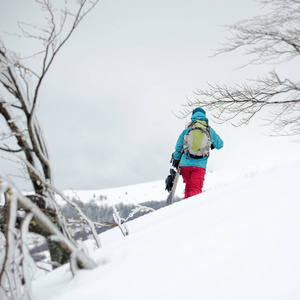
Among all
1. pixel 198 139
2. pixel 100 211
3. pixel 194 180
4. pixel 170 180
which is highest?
pixel 100 211

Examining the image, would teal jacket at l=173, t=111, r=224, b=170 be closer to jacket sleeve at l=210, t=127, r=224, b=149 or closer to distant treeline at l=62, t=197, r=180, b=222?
jacket sleeve at l=210, t=127, r=224, b=149

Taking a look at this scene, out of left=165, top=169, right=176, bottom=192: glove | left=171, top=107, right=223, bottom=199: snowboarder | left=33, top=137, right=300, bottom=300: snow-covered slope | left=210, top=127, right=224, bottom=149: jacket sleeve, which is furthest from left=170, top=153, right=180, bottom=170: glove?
left=33, top=137, right=300, bottom=300: snow-covered slope

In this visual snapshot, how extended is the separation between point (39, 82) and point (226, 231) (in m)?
2.50

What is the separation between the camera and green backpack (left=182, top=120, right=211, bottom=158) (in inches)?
177

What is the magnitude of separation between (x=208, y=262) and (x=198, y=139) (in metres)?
3.54

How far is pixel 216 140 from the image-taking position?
185 inches

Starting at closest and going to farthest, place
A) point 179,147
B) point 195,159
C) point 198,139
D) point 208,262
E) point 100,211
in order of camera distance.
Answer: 1. point 208,262
2. point 198,139
3. point 195,159
4. point 179,147
5. point 100,211

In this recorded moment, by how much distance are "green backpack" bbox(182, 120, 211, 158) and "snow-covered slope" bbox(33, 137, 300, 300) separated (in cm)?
297

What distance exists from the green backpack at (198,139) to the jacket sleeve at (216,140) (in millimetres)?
139

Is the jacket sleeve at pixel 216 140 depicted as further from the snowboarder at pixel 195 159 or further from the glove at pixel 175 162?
the glove at pixel 175 162

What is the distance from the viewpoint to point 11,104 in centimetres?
278

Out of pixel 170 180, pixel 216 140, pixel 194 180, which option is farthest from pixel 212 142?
pixel 170 180

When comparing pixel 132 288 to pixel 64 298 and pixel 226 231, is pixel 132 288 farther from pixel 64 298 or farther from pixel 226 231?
pixel 226 231

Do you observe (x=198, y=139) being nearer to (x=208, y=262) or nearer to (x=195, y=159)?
(x=195, y=159)
